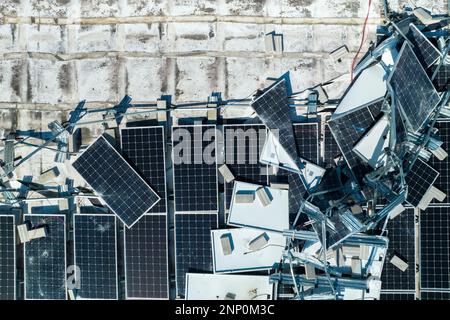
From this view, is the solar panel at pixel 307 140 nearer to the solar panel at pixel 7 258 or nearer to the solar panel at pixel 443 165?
the solar panel at pixel 443 165

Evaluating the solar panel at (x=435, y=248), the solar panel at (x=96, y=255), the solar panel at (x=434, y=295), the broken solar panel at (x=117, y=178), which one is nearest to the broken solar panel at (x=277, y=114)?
the broken solar panel at (x=117, y=178)

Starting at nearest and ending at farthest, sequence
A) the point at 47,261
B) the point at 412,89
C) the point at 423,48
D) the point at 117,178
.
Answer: the point at 412,89 < the point at 423,48 < the point at 117,178 < the point at 47,261

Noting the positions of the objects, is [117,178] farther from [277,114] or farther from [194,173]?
[277,114]

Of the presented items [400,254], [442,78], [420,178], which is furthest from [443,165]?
[400,254]

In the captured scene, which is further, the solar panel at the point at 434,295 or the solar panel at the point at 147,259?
the solar panel at the point at 147,259

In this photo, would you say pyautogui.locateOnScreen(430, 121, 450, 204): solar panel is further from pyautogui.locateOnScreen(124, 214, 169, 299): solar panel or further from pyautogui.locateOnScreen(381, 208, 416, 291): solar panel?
pyautogui.locateOnScreen(124, 214, 169, 299): solar panel

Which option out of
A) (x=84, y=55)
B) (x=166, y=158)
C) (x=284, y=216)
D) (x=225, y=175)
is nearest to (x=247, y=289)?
(x=284, y=216)
